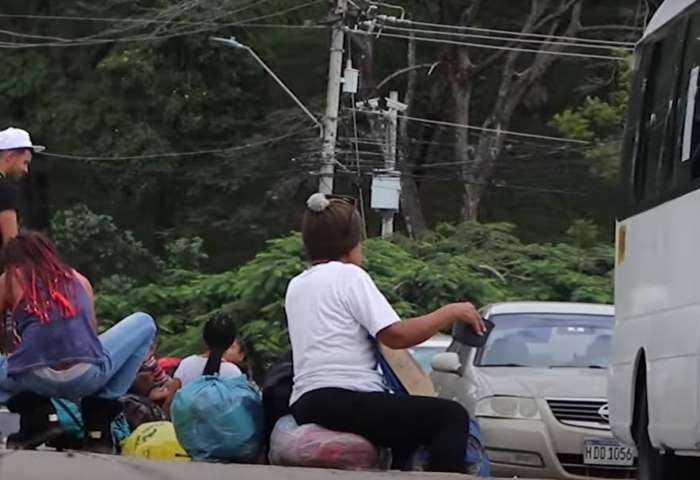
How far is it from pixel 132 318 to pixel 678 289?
2.46m

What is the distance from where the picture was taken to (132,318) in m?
7.91

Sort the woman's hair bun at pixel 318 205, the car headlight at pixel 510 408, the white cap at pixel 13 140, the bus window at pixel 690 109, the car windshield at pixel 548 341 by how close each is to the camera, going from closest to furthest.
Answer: the woman's hair bun at pixel 318 205
the bus window at pixel 690 109
the white cap at pixel 13 140
the car headlight at pixel 510 408
the car windshield at pixel 548 341

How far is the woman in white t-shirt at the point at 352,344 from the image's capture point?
6605mm

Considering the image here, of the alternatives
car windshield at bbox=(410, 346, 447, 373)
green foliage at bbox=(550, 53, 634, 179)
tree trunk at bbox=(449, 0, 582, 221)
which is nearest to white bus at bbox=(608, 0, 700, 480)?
car windshield at bbox=(410, 346, 447, 373)

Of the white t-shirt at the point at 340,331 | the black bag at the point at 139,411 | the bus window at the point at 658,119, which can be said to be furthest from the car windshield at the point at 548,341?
the white t-shirt at the point at 340,331

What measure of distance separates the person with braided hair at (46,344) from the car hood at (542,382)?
4783 mm

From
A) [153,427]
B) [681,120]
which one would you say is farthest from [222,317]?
[681,120]

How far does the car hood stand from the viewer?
470 inches

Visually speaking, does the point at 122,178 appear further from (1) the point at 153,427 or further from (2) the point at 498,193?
(1) the point at 153,427

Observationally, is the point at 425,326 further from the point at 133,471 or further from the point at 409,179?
the point at 409,179

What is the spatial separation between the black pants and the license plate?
5292 mm

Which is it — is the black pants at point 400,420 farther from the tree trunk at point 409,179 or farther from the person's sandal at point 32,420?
the tree trunk at point 409,179

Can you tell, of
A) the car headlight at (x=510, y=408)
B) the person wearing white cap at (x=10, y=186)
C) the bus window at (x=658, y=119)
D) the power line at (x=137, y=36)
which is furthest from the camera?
the power line at (x=137, y=36)

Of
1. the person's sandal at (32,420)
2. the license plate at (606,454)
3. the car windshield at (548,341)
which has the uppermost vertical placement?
the person's sandal at (32,420)
